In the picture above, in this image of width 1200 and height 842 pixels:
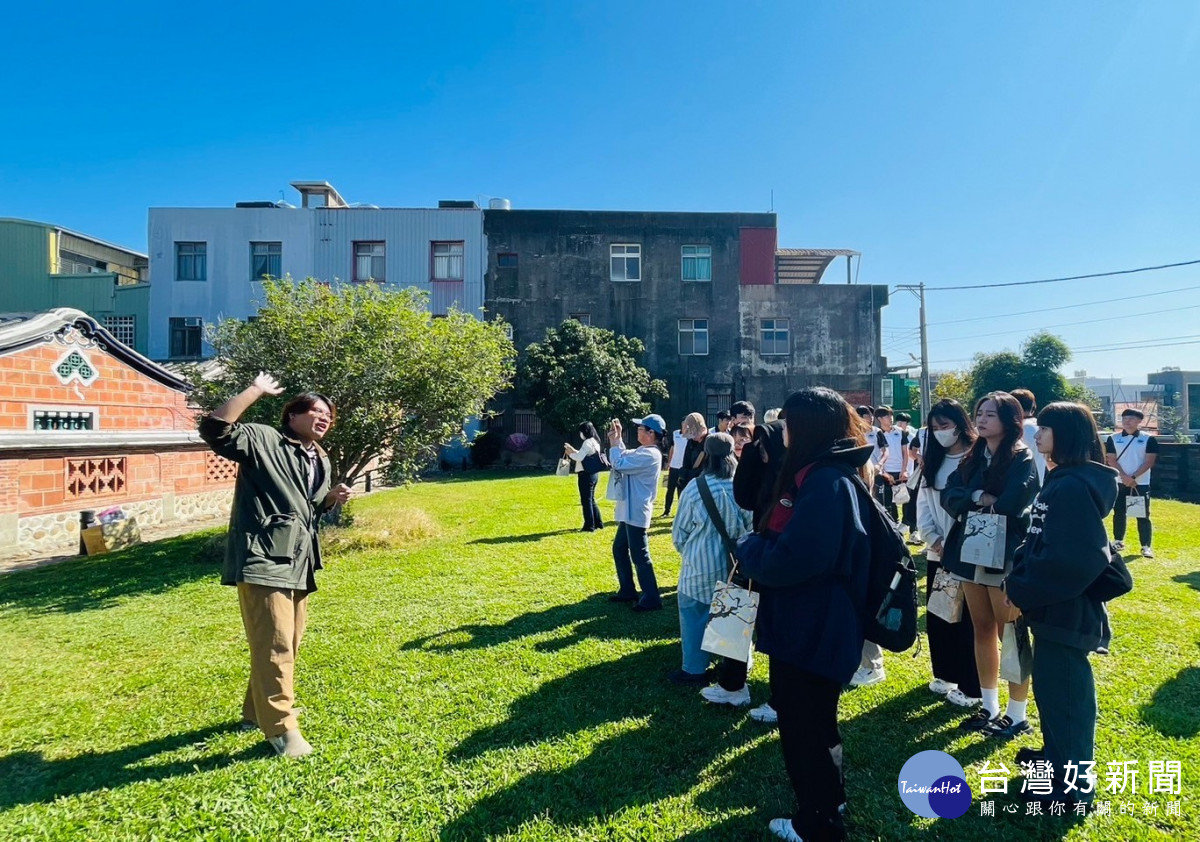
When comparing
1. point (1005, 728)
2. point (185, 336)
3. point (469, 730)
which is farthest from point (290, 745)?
point (185, 336)

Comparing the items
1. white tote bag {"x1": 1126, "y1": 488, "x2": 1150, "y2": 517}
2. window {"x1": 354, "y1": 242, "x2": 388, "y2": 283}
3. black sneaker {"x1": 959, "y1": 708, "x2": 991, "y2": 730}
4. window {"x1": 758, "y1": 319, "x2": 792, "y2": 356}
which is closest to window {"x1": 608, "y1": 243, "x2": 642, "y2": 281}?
window {"x1": 758, "y1": 319, "x2": 792, "y2": 356}

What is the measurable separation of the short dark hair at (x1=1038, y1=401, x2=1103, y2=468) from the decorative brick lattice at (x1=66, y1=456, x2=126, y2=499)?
39.9ft

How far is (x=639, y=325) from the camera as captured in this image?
25594 millimetres

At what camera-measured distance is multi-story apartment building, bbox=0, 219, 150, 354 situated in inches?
888

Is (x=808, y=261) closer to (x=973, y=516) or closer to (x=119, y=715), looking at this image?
(x=973, y=516)

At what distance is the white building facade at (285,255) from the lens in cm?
2369

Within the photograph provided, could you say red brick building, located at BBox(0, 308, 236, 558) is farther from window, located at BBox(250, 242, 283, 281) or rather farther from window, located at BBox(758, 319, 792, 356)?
window, located at BBox(758, 319, 792, 356)

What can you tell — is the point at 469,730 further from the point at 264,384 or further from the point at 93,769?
the point at 264,384

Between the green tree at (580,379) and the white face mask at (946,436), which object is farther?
the green tree at (580,379)

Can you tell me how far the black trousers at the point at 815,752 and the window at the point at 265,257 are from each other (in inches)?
1047

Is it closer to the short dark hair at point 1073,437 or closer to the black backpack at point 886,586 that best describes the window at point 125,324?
the black backpack at point 886,586

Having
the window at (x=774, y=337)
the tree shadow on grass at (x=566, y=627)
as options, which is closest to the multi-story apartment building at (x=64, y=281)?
the tree shadow on grass at (x=566, y=627)

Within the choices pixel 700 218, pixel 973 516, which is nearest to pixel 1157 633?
pixel 973 516

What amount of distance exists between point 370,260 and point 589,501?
1932 centimetres
